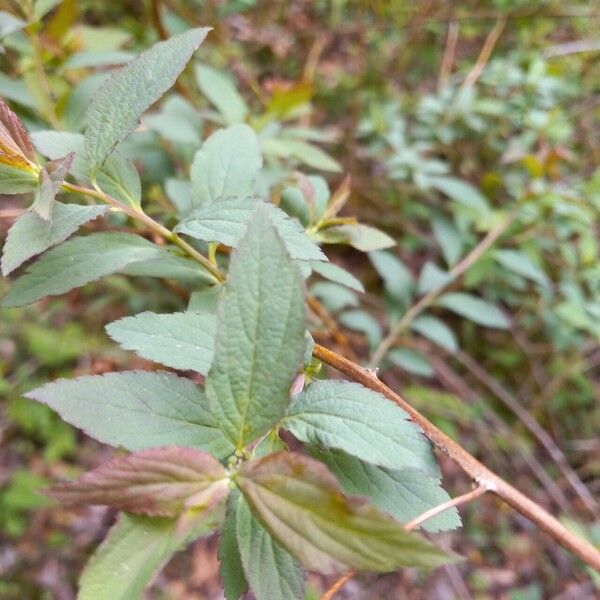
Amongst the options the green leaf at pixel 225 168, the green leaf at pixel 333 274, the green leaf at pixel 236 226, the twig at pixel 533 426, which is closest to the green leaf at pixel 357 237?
the green leaf at pixel 333 274

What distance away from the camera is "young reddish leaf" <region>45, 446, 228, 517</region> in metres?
0.46

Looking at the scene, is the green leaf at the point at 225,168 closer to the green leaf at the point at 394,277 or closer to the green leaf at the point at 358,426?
the green leaf at the point at 358,426

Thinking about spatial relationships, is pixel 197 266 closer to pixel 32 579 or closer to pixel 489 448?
pixel 489 448

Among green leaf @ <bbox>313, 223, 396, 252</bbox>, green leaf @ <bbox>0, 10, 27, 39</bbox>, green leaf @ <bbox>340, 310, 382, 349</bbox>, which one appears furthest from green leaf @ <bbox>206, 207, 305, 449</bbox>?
green leaf @ <bbox>340, 310, 382, 349</bbox>

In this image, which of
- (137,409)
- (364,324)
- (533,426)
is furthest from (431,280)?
(137,409)

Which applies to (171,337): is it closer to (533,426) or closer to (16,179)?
(16,179)

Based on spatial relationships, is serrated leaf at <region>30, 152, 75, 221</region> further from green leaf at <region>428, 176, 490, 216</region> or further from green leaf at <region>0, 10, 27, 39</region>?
green leaf at <region>428, 176, 490, 216</region>

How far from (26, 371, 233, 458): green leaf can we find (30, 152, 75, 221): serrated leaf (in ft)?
0.54

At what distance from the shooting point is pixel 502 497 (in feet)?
2.08

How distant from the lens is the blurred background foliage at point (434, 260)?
1.63 metres

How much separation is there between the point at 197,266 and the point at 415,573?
6.61 feet

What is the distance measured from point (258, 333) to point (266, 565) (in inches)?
8.3

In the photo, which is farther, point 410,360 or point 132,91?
point 410,360

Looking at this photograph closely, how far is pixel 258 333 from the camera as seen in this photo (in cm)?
53
